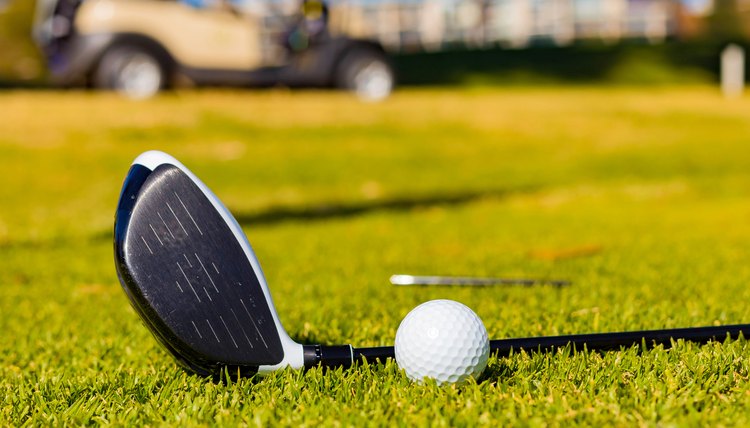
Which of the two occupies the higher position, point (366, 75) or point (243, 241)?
point (243, 241)

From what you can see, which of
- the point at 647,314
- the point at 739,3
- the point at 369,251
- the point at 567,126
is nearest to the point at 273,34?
the point at 567,126

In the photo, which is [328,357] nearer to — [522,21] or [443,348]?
[443,348]

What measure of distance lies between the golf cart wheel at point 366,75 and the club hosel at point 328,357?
15282mm

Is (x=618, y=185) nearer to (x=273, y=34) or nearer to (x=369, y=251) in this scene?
(x=369, y=251)

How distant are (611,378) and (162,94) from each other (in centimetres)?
1436

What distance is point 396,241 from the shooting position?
21.9 ft

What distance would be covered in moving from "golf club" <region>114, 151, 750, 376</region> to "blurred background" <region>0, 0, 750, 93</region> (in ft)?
43.0

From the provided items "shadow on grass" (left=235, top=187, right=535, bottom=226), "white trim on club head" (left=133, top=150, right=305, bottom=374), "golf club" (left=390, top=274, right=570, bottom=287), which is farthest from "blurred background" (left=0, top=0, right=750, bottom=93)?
"white trim on club head" (left=133, top=150, right=305, bottom=374)

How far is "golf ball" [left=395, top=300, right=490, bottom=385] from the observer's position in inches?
93.6

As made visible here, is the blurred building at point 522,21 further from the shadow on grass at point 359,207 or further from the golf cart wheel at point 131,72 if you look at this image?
the shadow on grass at point 359,207

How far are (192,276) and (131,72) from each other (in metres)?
13.7

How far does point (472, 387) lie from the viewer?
232 centimetres

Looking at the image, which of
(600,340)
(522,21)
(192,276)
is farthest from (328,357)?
(522,21)

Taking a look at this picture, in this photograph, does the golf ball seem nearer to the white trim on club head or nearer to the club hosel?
the club hosel
